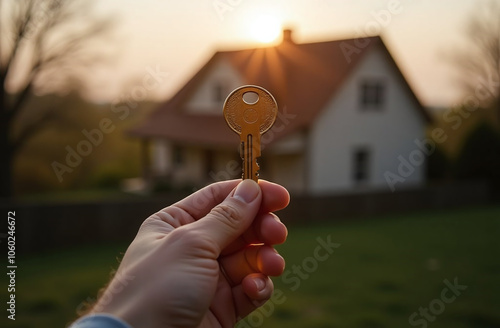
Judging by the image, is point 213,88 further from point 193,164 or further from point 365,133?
point 365,133

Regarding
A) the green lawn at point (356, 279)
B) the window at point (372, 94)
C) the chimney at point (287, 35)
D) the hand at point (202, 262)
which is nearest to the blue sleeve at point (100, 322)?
the hand at point (202, 262)

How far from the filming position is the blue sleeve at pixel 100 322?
1730mm

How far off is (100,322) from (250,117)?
1.03 metres

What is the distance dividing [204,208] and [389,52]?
19.5 metres

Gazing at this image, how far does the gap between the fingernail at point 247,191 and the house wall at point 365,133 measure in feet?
55.6

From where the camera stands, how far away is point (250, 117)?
2197mm

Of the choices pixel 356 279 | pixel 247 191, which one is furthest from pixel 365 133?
pixel 247 191

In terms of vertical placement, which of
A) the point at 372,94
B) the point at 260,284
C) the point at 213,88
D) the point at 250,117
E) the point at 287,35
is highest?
the point at 287,35

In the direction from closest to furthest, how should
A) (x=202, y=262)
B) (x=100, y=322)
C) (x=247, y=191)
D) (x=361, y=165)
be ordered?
1. (x=100, y=322)
2. (x=202, y=262)
3. (x=247, y=191)
4. (x=361, y=165)

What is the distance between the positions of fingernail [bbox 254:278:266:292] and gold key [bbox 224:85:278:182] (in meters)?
0.55

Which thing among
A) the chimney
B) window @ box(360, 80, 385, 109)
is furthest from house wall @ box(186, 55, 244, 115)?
window @ box(360, 80, 385, 109)

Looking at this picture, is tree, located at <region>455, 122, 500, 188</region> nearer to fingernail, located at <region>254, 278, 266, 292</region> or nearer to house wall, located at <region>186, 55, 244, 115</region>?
house wall, located at <region>186, 55, 244, 115</region>

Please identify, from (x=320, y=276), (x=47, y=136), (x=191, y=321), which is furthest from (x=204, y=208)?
(x=47, y=136)

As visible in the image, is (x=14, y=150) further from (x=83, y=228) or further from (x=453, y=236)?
(x=453, y=236)
